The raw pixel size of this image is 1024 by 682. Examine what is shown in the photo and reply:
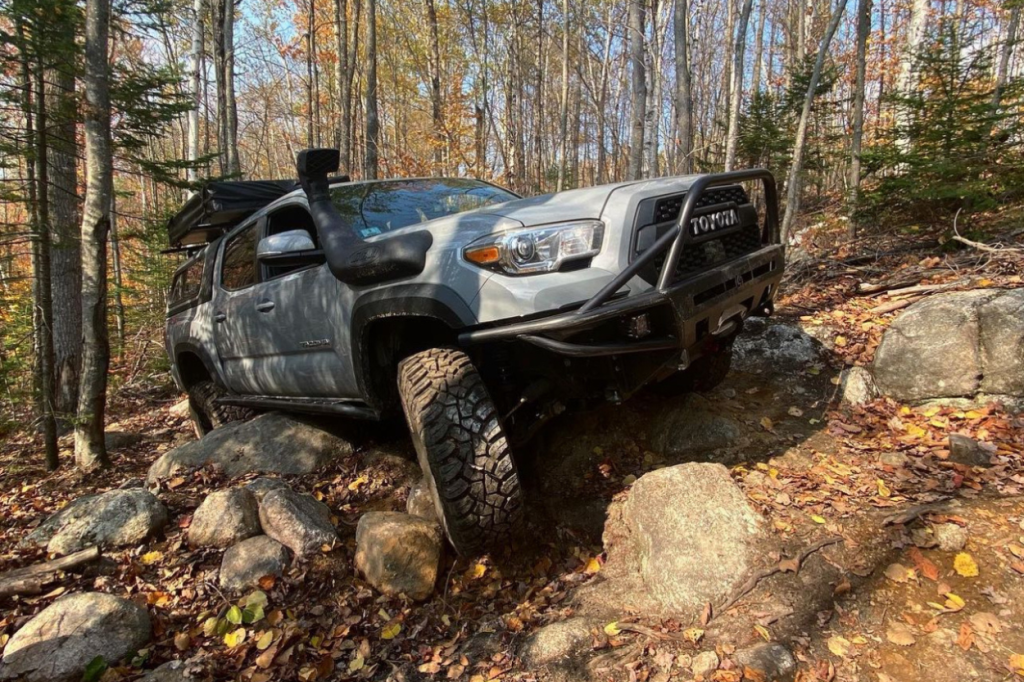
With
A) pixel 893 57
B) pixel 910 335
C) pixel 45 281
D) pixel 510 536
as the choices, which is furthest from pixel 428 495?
pixel 893 57

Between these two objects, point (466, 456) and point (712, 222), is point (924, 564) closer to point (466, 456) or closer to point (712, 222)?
point (712, 222)

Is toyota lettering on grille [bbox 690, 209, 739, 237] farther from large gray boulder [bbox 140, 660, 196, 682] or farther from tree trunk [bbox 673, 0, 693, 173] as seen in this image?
tree trunk [bbox 673, 0, 693, 173]

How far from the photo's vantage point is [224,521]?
3.08m

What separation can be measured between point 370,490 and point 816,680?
2666 millimetres

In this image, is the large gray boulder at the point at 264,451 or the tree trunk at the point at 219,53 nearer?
the large gray boulder at the point at 264,451

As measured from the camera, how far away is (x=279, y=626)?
103 inches

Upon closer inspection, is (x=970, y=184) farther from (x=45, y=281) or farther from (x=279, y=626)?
(x=45, y=281)

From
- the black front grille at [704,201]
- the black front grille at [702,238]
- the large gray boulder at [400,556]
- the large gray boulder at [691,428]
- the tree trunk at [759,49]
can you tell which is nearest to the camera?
the black front grille at [702,238]

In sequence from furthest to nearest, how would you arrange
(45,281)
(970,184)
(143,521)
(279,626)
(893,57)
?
(893,57)
(45,281)
(970,184)
(143,521)
(279,626)

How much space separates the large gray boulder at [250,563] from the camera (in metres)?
2.79

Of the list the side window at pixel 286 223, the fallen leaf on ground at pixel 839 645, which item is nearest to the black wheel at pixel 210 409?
the side window at pixel 286 223

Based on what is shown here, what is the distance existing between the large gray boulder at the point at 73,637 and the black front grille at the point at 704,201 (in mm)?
2987

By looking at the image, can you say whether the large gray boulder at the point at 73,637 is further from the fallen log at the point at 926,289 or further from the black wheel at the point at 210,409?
the fallen log at the point at 926,289

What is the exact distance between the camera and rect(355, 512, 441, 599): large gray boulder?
2.76 meters
